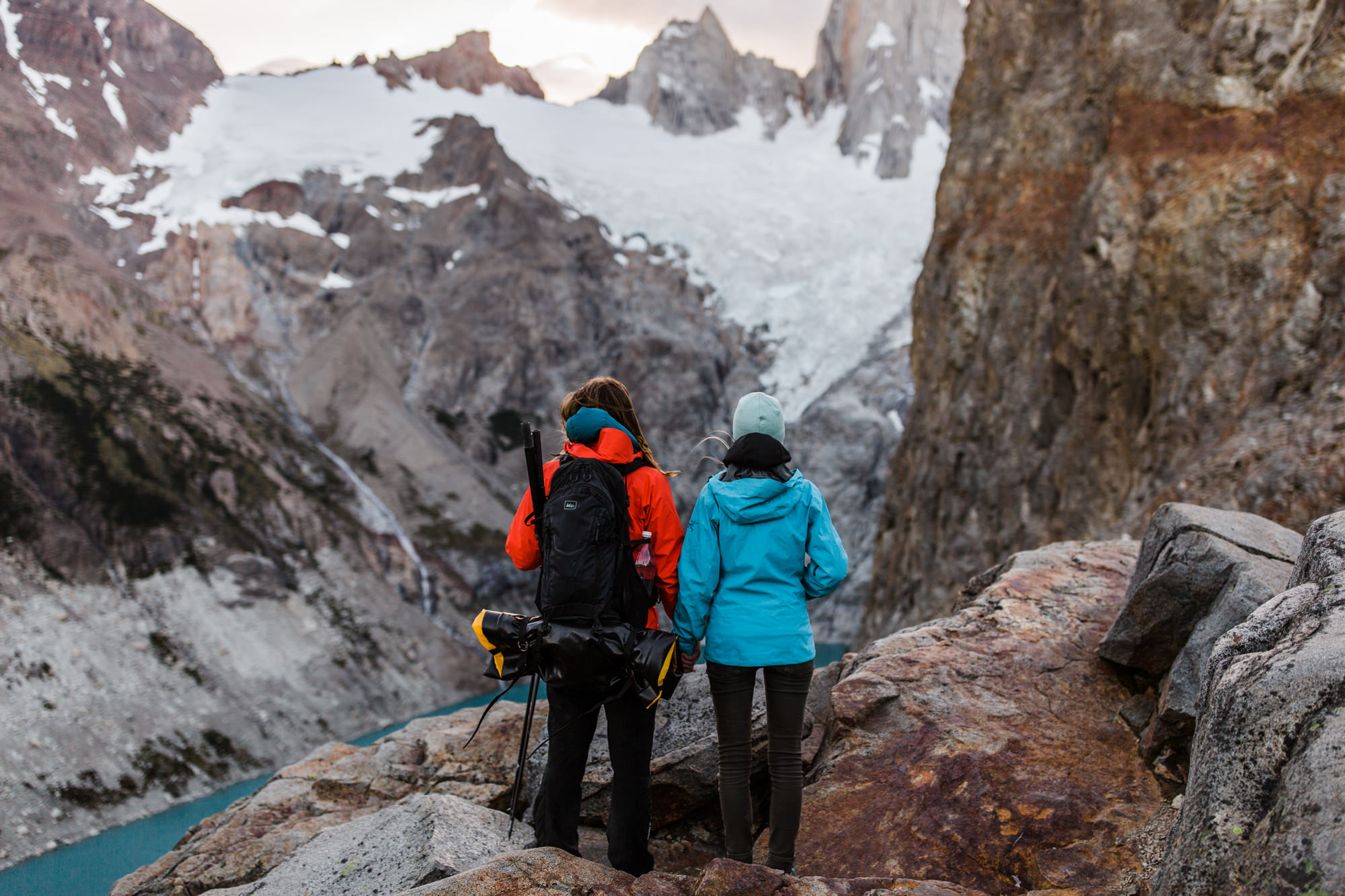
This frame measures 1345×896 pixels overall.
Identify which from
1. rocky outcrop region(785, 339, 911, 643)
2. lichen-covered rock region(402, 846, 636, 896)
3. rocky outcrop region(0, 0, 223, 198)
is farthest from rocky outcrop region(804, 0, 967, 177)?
lichen-covered rock region(402, 846, 636, 896)

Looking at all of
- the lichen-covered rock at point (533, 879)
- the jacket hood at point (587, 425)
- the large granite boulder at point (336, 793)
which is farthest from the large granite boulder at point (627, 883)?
the large granite boulder at point (336, 793)

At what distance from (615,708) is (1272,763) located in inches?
108

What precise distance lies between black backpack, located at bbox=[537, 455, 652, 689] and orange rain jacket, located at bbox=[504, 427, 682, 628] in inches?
4.7

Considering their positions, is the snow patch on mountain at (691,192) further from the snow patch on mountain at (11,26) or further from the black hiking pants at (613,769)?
the black hiking pants at (613,769)

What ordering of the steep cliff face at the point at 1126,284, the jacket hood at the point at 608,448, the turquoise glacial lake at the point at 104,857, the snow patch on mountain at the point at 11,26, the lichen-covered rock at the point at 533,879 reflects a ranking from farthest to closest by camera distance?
the snow patch on mountain at the point at 11,26
the turquoise glacial lake at the point at 104,857
the steep cliff face at the point at 1126,284
the jacket hood at the point at 608,448
the lichen-covered rock at the point at 533,879

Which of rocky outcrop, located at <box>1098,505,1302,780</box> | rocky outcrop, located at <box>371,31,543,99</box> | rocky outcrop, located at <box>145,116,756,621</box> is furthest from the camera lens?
rocky outcrop, located at <box>371,31,543,99</box>

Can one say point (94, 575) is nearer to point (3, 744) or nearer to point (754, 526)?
point (3, 744)

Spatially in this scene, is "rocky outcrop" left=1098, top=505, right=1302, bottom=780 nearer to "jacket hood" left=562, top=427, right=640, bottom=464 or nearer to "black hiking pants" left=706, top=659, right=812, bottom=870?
"black hiking pants" left=706, top=659, right=812, bottom=870

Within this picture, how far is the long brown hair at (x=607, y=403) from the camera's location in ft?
15.8

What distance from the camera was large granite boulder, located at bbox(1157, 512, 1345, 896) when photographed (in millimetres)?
2713

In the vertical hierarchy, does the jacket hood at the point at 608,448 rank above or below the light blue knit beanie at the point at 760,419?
below

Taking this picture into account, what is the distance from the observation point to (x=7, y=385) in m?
43.2

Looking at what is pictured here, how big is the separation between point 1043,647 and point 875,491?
6570 centimetres

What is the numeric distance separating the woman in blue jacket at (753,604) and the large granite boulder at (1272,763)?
1.70 meters
